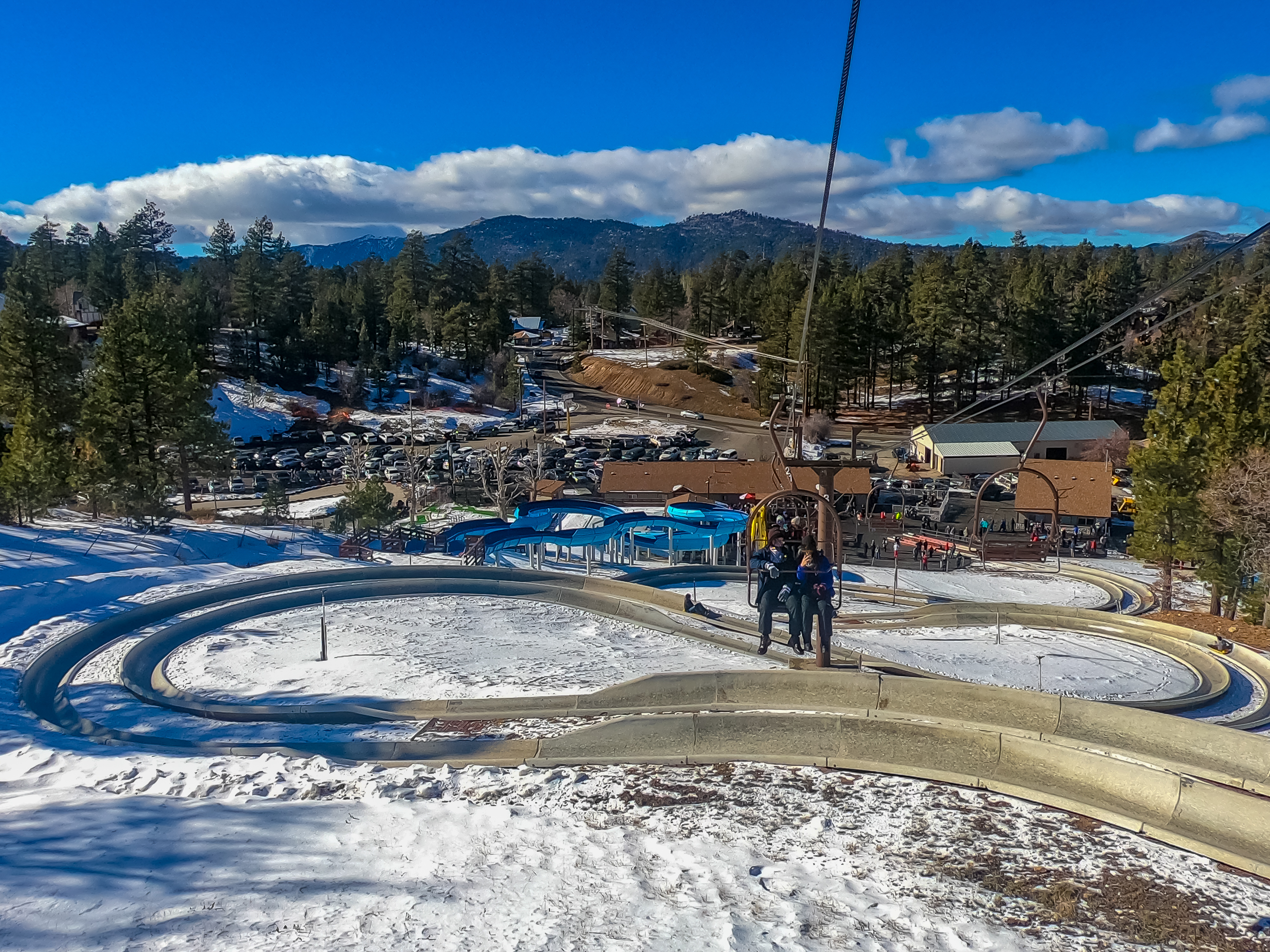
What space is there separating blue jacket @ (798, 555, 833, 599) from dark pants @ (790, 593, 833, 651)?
7.9 inches

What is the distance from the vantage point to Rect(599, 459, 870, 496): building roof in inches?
1737

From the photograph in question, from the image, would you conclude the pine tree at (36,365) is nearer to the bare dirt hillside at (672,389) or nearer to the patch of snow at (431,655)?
the patch of snow at (431,655)

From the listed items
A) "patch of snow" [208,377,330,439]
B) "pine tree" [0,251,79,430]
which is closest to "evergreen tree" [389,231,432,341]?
"patch of snow" [208,377,330,439]

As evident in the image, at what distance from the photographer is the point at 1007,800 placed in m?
9.25

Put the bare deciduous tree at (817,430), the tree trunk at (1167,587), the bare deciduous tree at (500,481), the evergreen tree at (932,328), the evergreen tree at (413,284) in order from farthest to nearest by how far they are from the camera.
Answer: the evergreen tree at (413,284)
the evergreen tree at (932,328)
the bare deciduous tree at (817,430)
the bare deciduous tree at (500,481)
the tree trunk at (1167,587)

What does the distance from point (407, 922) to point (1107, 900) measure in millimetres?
5838

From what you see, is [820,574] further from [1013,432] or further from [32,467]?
[1013,432]

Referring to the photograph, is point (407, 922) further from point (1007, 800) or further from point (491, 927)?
Answer: point (1007, 800)

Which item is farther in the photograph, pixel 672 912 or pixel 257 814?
pixel 257 814

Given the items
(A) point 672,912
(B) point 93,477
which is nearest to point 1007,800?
(A) point 672,912

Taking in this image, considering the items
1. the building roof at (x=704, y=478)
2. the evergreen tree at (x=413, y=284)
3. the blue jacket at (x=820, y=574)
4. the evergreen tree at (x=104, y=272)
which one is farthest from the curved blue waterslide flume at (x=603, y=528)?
the evergreen tree at (x=413, y=284)

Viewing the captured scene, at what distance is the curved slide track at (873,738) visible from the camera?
28.5 ft

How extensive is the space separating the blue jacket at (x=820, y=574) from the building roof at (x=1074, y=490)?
1267 inches

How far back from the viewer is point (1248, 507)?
25.0m
